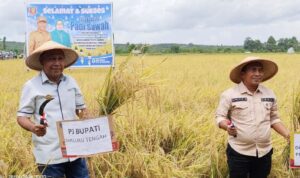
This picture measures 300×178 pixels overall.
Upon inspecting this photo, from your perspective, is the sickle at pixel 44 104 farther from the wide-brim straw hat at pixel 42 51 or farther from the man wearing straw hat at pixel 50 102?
the wide-brim straw hat at pixel 42 51

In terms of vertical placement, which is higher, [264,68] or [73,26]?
[73,26]

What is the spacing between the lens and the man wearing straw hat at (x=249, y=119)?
10.4 feet

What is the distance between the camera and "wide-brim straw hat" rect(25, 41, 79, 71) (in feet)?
9.76

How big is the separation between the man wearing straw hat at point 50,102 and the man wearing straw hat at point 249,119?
3.33 ft

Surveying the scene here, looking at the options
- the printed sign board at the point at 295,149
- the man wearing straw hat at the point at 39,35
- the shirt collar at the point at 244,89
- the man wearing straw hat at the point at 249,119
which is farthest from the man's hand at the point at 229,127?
the man wearing straw hat at the point at 39,35

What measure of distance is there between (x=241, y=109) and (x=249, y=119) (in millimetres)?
84

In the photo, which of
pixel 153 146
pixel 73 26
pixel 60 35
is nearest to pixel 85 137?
pixel 153 146

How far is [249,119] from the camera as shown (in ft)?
10.3

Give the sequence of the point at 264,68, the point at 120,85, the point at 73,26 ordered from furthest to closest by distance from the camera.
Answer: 1. the point at 73,26
2. the point at 264,68
3. the point at 120,85

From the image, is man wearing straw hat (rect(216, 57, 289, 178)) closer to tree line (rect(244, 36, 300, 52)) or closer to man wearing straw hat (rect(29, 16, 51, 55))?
man wearing straw hat (rect(29, 16, 51, 55))

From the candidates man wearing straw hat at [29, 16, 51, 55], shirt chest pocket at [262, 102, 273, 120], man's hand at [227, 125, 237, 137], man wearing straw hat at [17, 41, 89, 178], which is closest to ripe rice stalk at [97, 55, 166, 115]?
man wearing straw hat at [17, 41, 89, 178]

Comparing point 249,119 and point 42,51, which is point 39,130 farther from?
point 249,119

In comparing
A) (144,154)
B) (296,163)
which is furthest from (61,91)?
(296,163)

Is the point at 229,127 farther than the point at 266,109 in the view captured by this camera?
No
